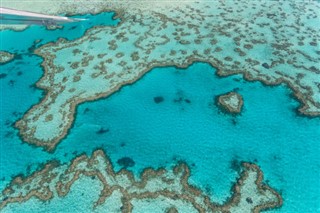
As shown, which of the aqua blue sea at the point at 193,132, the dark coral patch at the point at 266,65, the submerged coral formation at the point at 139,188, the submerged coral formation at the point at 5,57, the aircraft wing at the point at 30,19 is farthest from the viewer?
the aircraft wing at the point at 30,19

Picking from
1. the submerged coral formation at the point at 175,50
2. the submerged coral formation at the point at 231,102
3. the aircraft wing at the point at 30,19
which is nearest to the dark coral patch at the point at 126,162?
the submerged coral formation at the point at 175,50

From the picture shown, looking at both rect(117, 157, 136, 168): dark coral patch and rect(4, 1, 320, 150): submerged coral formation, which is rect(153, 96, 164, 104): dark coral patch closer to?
rect(4, 1, 320, 150): submerged coral formation

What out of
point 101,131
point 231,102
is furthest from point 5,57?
point 231,102

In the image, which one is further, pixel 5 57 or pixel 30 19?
pixel 30 19

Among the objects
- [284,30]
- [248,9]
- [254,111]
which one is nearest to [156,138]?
[254,111]

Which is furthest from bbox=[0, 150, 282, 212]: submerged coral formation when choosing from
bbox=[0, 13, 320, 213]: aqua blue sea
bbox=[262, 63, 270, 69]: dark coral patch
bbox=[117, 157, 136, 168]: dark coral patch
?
bbox=[262, 63, 270, 69]: dark coral patch

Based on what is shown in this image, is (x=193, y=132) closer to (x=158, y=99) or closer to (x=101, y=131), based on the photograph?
(x=158, y=99)

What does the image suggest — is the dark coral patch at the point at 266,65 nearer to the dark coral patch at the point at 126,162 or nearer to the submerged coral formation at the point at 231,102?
the submerged coral formation at the point at 231,102
